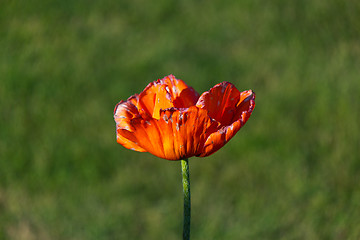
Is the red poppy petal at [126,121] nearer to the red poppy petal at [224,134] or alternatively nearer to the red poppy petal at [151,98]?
the red poppy petal at [151,98]

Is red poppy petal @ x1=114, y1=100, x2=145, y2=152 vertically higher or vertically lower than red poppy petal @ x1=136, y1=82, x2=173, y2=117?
lower

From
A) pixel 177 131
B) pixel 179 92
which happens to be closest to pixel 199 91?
pixel 179 92

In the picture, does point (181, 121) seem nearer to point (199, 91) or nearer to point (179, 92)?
point (179, 92)

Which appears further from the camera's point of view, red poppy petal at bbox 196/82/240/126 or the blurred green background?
the blurred green background

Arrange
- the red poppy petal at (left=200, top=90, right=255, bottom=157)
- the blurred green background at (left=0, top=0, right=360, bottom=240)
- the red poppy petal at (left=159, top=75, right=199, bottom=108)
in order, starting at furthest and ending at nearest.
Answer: the blurred green background at (left=0, top=0, right=360, bottom=240) → the red poppy petal at (left=159, top=75, right=199, bottom=108) → the red poppy petal at (left=200, top=90, right=255, bottom=157)

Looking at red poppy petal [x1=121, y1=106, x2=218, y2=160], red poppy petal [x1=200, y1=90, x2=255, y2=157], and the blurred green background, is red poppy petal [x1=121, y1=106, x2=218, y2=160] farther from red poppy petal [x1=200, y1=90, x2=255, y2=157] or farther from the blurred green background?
the blurred green background

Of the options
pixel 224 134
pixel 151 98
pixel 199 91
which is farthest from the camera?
pixel 199 91

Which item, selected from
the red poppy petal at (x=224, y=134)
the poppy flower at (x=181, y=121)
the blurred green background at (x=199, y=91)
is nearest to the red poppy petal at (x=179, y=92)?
the poppy flower at (x=181, y=121)

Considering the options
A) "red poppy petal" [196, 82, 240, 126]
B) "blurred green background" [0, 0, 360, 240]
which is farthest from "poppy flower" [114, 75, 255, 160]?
"blurred green background" [0, 0, 360, 240]
